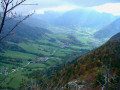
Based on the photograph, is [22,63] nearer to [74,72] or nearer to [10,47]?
[10,47]

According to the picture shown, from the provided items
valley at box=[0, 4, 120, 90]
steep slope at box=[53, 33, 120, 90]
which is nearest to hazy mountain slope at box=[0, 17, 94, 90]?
valley at box=[0, 4, 120, 90]

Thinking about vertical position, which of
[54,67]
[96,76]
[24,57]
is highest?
[96,76]

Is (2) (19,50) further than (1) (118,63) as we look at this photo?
Yes

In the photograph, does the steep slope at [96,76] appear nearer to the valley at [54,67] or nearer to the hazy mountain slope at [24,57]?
the valley at [54,67]

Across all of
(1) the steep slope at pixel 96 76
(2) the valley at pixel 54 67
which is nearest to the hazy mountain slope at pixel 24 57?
(2) the valley at pixel 54 67

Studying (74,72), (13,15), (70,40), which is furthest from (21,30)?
(13,15)

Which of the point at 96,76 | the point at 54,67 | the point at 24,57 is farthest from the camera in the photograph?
the point at 24,57

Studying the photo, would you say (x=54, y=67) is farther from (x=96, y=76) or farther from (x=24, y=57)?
(x=24, y=57)

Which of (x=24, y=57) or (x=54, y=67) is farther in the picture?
(x=24, y=57)

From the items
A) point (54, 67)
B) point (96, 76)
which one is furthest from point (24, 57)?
point (96, 76)

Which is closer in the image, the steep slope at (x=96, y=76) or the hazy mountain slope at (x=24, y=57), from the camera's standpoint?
the steep slope at (x=96, y=76)

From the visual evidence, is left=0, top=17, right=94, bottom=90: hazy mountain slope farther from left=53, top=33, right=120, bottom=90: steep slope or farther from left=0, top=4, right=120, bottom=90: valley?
left=53, top=33, right=120, bottom=90: steep slope
